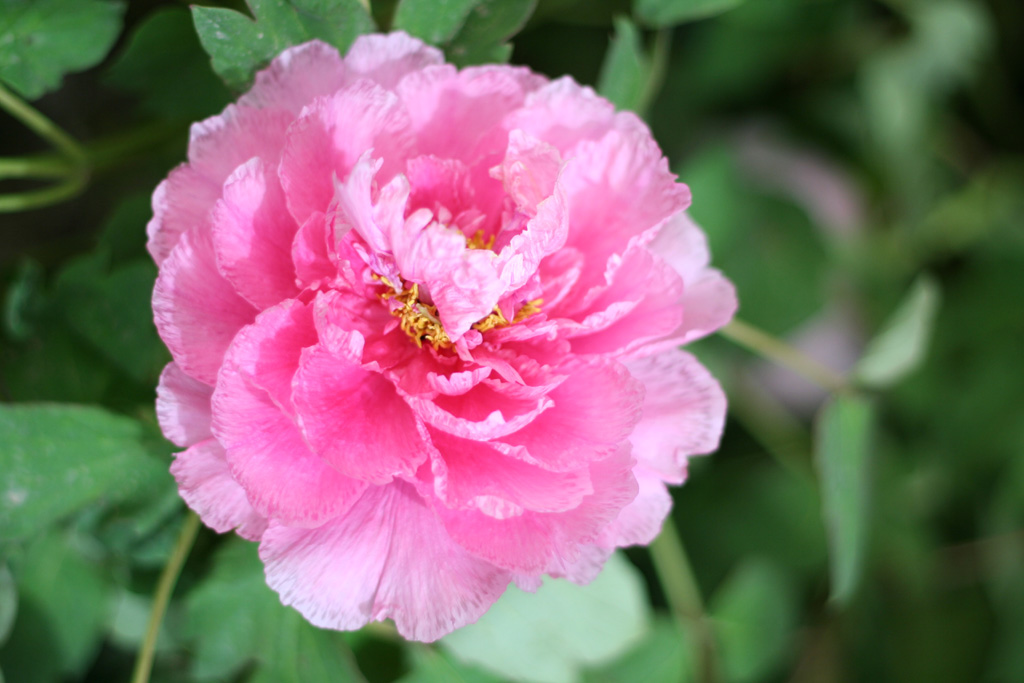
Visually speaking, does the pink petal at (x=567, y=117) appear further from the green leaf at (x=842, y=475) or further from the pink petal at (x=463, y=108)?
the green leaf at (x=842, y=475)

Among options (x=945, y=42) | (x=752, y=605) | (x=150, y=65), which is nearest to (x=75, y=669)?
(x=150, y=65)

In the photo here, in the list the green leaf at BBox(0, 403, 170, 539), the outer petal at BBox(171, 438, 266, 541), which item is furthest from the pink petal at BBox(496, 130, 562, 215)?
the green leaf at BBox(0, 403, 170, 539)

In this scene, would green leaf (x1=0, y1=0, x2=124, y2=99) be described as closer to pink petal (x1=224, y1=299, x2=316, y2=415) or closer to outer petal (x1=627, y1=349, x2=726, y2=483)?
pink petal (x1=224, y1=299, x2=316, y2=415)

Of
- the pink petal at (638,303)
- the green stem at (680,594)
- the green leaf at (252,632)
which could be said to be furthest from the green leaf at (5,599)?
the green stem at (680,594)

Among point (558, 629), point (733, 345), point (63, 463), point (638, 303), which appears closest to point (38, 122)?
point (63, 463)

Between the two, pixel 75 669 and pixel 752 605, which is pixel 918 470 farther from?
pixel 75 669

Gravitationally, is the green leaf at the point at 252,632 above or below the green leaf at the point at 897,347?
below
